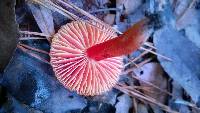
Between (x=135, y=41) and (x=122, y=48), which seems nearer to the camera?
(x=135, y=41)

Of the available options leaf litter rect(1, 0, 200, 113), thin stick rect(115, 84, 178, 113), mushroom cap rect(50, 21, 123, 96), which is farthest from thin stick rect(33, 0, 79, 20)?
thin stick rect(115, 84, 178, 113)

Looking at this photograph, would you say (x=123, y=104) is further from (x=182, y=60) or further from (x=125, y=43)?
(x=125, y=43)

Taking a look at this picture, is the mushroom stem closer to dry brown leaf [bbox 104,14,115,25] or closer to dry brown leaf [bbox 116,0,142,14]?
dry brown leaf [bbox 104,14,115,25]

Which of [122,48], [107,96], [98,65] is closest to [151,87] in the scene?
[107,96]

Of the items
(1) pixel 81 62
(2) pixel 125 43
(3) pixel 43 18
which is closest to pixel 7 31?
(3) pixel 43 18

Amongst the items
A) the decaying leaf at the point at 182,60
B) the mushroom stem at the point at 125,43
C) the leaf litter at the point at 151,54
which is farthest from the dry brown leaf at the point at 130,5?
the mushroom stem at the point at 125,43

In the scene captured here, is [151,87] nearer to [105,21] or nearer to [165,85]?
[165,85]
